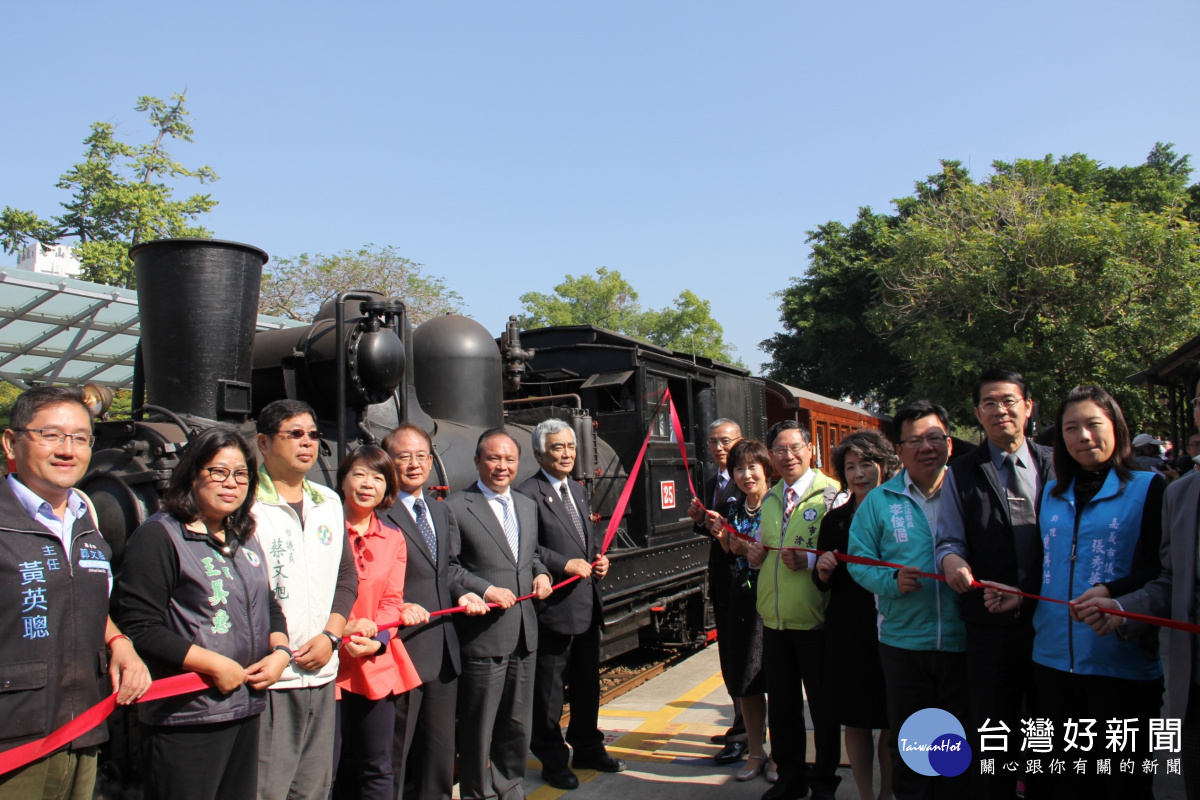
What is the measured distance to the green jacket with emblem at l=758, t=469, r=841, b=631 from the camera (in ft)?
13.0

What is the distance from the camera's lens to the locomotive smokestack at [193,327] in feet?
13.9

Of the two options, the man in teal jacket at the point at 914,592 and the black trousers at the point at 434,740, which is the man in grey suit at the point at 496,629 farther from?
the man in teal jacket at the point at 914,592

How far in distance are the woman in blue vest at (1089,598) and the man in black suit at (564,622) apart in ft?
6.92

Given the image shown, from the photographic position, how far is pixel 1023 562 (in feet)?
10.3

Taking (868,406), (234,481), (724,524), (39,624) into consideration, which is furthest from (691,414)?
(868,406)

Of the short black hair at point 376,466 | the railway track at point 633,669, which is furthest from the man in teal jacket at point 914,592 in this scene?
the railway track at point 633,669

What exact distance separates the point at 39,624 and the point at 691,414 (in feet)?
21.7

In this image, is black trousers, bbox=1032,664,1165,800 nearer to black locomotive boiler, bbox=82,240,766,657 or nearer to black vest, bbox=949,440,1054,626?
black vest, bbox=949,440,1054,626

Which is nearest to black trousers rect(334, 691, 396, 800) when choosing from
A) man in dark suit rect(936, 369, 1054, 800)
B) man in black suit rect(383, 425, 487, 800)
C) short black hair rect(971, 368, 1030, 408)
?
man in black suit rect(383, 425, 487, 800)

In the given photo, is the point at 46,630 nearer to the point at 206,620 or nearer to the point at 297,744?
the point at 206,620

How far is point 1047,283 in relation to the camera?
17500 mm

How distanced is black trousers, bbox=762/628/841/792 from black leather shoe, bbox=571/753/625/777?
0.88m

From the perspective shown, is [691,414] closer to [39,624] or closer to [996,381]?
[996,381]

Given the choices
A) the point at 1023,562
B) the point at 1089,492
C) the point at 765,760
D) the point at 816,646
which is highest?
the point at 1089,492
